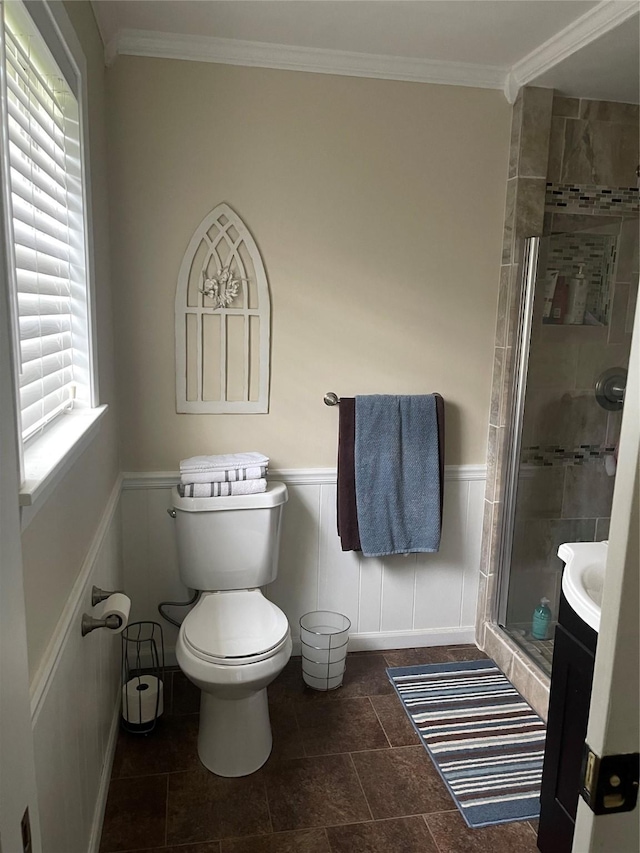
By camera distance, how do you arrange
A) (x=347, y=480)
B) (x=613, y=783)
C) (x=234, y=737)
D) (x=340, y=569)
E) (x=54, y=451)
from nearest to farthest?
(x=613, y=783) → (x=54, y=451) → (x=234, y=737) → (x=347, y=480) → (x=340, y=569)

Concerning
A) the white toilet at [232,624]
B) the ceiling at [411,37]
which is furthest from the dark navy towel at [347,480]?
the ceiling at [411,37]

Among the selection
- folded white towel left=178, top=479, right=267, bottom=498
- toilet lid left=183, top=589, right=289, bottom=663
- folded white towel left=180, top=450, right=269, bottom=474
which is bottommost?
toilet lid left=183, top=589, right=289, bottom=663

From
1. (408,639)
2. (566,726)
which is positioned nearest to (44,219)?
(566,726)

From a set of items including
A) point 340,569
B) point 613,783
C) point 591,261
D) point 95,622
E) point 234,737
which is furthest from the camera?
point 340,569

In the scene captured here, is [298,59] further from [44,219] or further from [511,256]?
[44,219]

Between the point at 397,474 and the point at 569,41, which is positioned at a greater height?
the point at 569,41

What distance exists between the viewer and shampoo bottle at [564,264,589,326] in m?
2.54

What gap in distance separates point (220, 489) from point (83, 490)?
2.36 feet

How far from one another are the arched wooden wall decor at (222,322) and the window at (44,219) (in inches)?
23.6

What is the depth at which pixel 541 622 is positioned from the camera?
8.87 ft

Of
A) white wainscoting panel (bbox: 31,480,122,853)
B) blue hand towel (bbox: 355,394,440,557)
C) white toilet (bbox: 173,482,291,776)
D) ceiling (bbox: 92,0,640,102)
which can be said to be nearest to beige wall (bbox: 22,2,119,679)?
white wainscoting panel (bbox: 31,480,122,853)

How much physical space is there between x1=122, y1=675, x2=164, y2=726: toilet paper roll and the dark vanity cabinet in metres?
1.28

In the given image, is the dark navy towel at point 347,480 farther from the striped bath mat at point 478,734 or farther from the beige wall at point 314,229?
the striped bath mat at point 478,734

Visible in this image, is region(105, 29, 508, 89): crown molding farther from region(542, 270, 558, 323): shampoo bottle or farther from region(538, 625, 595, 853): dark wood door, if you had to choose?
region(538, 625, 595, 853): dark wood door
